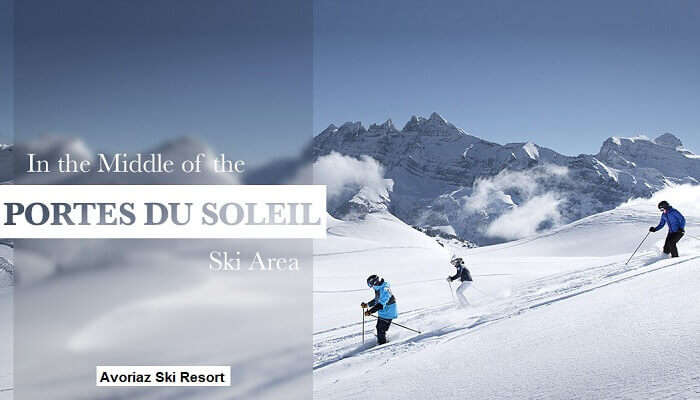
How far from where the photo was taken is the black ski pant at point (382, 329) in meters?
8.70

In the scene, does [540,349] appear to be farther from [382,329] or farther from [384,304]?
[384,304]

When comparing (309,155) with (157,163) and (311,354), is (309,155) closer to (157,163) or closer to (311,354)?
(157,163)

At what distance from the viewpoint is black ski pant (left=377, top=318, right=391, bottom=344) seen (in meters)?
8.70

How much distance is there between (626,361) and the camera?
3885 mm

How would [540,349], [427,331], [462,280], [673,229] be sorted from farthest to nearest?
[673,229] → [462,280] → [427,331] → [540,349]

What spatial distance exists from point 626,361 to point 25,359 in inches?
455

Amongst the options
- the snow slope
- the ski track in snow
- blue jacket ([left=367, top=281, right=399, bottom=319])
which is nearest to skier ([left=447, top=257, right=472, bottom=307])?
the ski track in snow

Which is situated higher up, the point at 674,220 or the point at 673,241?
the point at 674,220

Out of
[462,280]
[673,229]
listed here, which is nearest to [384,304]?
[462,280]

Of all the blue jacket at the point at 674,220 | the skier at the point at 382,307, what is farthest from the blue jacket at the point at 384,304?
the blue jacket at the point at 674,220

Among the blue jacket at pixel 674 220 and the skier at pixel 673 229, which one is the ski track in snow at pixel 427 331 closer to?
the skier at pixel 673 229

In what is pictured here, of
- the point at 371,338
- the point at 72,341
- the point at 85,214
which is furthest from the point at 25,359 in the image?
the point at 371,338

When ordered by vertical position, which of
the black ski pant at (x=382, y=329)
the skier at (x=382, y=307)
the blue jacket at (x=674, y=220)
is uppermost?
the blue jacket at (x=674, y=220)

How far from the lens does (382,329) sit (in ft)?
28.9
